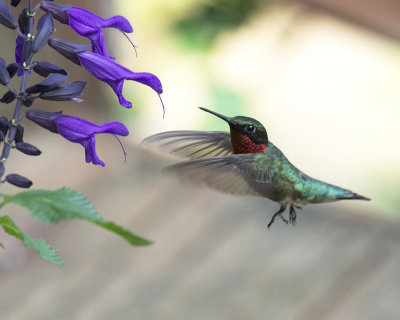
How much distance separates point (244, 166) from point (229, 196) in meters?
3.81

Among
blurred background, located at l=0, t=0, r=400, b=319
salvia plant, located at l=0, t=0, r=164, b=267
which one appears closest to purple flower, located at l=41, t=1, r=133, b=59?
salvia plant, located at l=0, t=0, r=164, b=267

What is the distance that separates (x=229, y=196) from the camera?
5363 millimetres

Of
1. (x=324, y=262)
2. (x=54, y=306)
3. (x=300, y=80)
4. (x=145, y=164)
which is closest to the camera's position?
(x=54, y=306)

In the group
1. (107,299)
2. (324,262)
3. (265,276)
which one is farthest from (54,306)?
(324,262)

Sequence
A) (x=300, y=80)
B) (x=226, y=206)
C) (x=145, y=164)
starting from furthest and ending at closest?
(x=300, y=80)
(x=145, y=164)
(x=226, y=206)

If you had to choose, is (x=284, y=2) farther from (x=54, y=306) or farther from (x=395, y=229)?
(x=54, y=306)

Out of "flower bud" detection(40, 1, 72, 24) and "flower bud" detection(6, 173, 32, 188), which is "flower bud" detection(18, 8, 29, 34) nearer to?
"flower bud" detection(40, 1, 72, 24)

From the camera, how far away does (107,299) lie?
443 cm

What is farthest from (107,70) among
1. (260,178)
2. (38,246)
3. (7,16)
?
(260,178)

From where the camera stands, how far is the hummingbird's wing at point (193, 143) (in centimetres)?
160

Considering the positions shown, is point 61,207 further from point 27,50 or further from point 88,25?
point 88,25

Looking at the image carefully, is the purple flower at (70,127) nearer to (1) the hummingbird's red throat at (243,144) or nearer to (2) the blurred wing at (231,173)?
(2) the blurred wing at (231,173)

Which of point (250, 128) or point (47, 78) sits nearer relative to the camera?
point (47, 78)

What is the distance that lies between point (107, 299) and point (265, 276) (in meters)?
0.93
